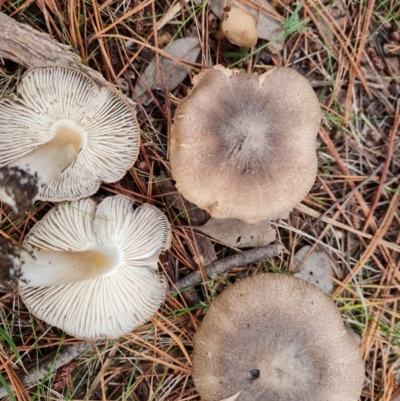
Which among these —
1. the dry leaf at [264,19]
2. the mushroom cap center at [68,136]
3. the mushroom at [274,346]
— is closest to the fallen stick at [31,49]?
the mushroom cap center at [68,136]

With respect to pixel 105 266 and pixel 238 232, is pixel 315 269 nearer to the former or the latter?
pixel 238 232

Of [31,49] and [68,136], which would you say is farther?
[31,49]

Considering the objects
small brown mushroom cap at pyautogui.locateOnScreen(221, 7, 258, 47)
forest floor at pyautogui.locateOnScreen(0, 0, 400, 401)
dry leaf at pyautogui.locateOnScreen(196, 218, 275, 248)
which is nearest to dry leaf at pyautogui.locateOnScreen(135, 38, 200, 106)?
forest floor at pyautogui.locateOnScreen(0, 0, 400, 401)

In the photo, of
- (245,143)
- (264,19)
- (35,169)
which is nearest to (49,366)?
(35,169)

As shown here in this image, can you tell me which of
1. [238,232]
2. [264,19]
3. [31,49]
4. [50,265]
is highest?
[31,49]

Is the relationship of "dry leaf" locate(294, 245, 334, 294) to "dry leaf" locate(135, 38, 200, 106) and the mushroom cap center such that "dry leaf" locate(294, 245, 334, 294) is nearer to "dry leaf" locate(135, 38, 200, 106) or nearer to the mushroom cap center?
"dry leaf" locate(135, 38, 200, 106)

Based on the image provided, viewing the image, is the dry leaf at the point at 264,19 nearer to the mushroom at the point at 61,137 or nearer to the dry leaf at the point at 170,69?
the dry leaf at the point at 170,69
